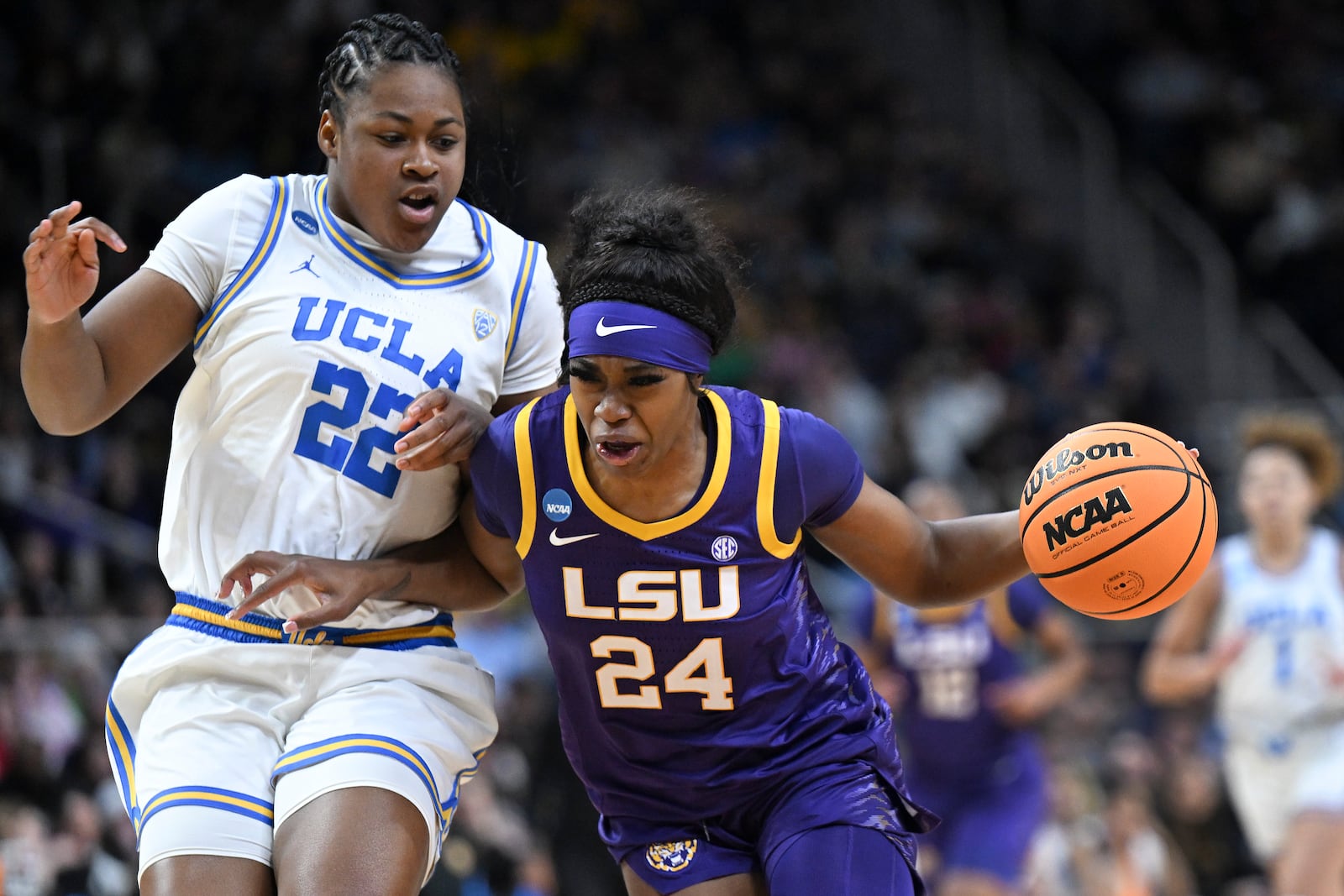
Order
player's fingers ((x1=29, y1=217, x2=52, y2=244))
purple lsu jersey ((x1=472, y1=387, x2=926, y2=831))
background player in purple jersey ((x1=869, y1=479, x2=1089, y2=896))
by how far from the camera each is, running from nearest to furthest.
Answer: player's fingers ((x1=29, y1=217, x2=52, y2=244)) → purple lsu jersey ((x1=472, y1=387, x2=926, y2=831)) → background player in purple jersey ((x1=869, y1=479, x2=1089, y2=896))

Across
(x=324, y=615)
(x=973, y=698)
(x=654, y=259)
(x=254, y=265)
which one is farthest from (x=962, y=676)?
(x=254, y=265)

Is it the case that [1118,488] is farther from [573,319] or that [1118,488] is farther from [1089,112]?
[1089,112]

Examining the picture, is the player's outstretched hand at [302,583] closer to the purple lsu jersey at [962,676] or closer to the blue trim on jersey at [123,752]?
the blue trim on jersey at [123,752]

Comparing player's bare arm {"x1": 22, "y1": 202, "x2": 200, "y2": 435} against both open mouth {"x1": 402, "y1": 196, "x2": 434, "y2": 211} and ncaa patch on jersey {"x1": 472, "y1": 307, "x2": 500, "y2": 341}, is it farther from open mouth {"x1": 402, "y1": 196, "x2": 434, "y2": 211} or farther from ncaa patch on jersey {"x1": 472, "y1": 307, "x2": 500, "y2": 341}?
ncaa patch on jersey {"x1": 472, "y1": 307, "x2": 500, "y2": 341}

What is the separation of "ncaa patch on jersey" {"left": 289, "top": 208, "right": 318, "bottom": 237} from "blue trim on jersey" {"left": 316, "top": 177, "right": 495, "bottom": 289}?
22 millimetres

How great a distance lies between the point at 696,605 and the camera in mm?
3209

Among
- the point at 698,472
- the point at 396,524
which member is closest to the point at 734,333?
the point at 698,472

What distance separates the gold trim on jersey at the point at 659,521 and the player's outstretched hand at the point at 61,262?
102 cm

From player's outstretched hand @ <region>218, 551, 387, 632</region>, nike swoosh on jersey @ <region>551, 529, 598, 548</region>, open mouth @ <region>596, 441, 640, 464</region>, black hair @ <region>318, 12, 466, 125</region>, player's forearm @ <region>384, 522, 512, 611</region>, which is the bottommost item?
player's forearm @ <region>384, 522, 512, 611</region>

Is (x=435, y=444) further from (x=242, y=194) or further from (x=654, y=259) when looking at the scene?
(x=242, y=194)

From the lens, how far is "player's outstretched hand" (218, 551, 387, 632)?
3160 millimetres

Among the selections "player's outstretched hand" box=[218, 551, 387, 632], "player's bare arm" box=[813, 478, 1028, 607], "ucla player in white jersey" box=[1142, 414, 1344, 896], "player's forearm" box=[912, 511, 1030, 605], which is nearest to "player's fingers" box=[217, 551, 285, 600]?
"player's outstretched hand" box=[218, 551, 387, 632]

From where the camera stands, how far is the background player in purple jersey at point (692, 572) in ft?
10.4

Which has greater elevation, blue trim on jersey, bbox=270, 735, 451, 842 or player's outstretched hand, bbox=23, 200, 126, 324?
player's outstretched hand, bbox=23, 200, 126, 324
